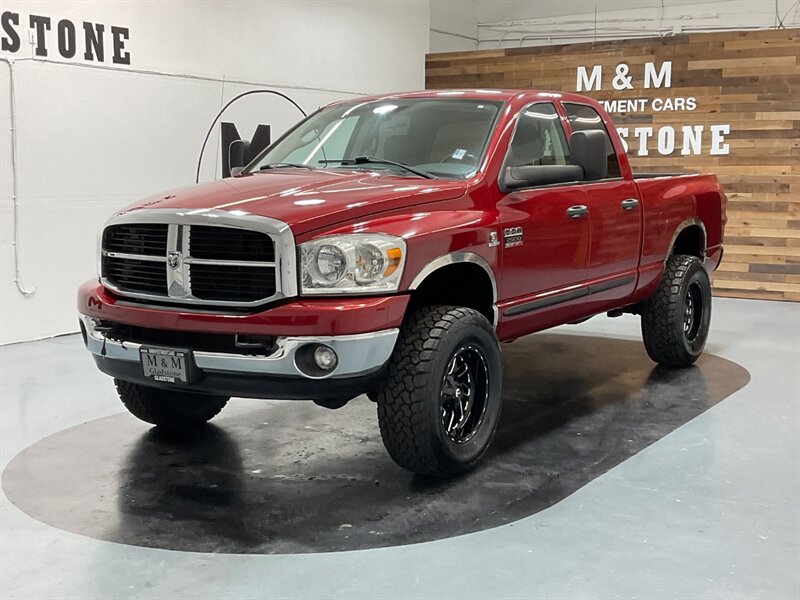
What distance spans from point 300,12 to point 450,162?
19.1 feet

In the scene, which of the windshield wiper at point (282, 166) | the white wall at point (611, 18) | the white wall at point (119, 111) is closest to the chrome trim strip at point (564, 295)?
the windshield wiper at point (282, 166)

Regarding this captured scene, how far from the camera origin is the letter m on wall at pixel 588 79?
10.2 meters

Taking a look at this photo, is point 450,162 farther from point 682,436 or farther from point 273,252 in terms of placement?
point 682,436

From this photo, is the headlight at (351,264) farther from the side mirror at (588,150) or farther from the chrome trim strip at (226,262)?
the side mirror at (588,150)

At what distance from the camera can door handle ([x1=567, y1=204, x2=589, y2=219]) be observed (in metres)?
4.71

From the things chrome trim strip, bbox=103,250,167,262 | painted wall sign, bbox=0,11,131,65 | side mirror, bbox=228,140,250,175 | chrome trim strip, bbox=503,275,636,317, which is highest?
painted wall sign, bbox=0,11,131,65

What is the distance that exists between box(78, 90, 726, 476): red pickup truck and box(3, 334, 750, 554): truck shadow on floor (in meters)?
0.22

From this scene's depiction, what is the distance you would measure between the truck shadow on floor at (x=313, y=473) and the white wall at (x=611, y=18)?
940cm

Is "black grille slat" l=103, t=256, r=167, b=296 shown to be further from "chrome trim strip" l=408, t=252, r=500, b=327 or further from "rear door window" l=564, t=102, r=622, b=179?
"rear door window" l=564, t=102, r=622, b=179

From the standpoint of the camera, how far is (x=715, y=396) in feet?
17.8

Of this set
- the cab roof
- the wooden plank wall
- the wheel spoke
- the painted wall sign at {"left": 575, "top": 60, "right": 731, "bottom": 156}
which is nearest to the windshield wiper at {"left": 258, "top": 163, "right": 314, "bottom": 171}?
the cab roof

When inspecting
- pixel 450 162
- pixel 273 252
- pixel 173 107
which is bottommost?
pixel 273 252

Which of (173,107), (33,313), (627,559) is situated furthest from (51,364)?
(627,559)

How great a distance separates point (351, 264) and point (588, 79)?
7.43 metres
